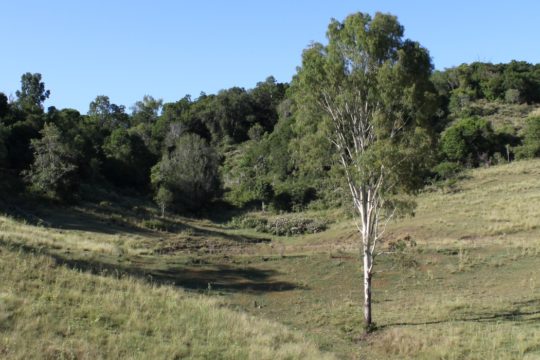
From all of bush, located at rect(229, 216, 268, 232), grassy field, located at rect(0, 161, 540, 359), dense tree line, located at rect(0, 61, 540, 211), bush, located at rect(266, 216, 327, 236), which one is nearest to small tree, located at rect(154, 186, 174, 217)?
dense tree line, located at rect(0, 61, 540, 211)

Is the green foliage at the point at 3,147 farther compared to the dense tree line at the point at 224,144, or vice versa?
the green foliage at the point at 3,147

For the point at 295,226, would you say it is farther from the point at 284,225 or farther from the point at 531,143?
the point at 531,143

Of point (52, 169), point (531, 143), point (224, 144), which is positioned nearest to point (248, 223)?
point (52, 169)

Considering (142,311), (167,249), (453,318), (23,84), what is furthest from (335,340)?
(23,84)

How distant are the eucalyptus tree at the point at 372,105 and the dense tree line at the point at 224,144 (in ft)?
2.23

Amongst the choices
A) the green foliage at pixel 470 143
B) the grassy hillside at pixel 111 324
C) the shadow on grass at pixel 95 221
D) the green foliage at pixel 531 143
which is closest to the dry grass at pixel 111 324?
the grassy hillside at pixel 111 324

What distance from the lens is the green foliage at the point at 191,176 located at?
65.4 m

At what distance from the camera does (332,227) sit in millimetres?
50938

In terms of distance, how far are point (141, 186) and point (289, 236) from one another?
3336cm

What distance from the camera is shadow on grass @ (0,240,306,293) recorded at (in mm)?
23016

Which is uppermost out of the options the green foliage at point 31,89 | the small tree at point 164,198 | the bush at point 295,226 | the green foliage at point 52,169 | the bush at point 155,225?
the green foliage at point 31,89

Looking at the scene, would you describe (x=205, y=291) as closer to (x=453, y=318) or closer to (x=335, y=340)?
(x=335, y=340)

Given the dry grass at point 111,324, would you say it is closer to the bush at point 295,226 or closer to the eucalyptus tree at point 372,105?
the eucalyptus tree at point 372,105

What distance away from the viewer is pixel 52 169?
4631cm
